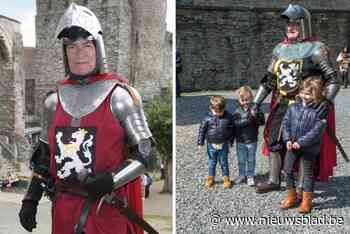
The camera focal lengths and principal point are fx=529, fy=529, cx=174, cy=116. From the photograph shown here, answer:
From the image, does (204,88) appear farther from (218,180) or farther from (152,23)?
(152,23)

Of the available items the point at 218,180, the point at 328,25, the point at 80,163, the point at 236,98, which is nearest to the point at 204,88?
the point at 236,98

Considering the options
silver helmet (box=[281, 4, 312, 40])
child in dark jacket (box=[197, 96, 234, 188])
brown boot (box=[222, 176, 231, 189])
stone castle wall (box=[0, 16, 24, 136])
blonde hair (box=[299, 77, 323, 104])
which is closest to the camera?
blonde hair (box=[299, 77, 323, 104])

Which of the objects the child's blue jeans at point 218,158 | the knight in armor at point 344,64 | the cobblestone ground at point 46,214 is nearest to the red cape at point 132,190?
the cobblestone ground at point 46,214

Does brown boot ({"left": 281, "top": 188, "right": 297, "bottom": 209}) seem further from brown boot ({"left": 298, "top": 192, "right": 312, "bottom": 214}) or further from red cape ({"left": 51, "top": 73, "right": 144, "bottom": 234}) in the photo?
red cape ({"left": 51, "top": 73, "right": 144, "bottom": 234})

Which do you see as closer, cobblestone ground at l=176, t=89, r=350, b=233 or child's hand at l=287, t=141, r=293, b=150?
child's hand at l=287, t=141, r=293, b=150

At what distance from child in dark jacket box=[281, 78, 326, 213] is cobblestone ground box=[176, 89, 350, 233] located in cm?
12

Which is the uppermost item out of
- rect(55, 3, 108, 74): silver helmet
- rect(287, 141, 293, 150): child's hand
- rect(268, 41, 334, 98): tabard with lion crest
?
rect(55, 3, 108, 74): silver helmet

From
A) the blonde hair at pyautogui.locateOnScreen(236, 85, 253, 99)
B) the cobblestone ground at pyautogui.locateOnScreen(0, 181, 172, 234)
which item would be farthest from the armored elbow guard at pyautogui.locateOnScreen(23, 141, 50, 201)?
the blonde hair at pyautogui.locateOnScreen(236, 85, 253, 99)

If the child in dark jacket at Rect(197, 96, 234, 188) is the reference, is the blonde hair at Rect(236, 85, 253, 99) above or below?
above

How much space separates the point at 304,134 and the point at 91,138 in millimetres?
1360

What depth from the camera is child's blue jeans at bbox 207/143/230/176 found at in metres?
3.41

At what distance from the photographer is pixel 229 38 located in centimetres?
369

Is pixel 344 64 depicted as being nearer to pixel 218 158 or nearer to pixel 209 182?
pixel 218 158

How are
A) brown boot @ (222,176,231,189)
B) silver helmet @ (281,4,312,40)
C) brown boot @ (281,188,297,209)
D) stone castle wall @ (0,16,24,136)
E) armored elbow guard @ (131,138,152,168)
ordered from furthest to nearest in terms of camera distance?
stone castle wall @ (0,16,24,136) < brown boot @ (222,176,231,189) < brown boot @ (281,188,297,209) < silver helmet @ (281,4,312,40) < armored elbow guard @ (131,138,152,168)
